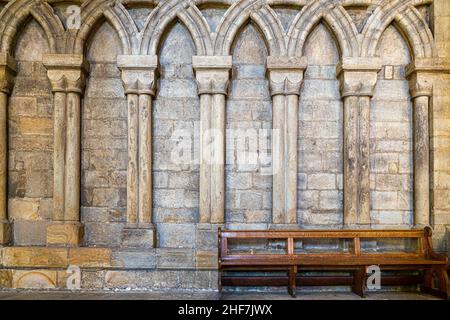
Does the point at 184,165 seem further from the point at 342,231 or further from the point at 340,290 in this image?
the point at 340,290

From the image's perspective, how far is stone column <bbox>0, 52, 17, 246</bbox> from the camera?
414 cm

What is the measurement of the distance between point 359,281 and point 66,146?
358 centimetres

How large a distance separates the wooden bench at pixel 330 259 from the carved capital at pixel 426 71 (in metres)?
1.59

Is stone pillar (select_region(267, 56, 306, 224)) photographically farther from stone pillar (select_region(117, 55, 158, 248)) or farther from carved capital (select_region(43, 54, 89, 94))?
carved capital (select_region(43, 54, 89, 94))

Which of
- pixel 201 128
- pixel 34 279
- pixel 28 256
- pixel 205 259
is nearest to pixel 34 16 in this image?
pixel 201 128

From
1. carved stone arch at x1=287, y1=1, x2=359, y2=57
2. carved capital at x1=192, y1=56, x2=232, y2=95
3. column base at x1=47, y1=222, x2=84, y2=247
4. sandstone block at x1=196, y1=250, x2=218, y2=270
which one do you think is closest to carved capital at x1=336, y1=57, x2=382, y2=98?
carved stone arch at x1=287, y1=1, x2=359, y2=57

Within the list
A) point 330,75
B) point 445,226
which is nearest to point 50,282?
point 330,75

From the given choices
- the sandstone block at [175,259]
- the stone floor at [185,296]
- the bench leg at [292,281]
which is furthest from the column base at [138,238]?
the bench leg at [292,281]

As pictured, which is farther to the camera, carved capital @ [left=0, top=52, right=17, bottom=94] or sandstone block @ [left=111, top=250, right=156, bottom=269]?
carved capital @ [left=0, top=52, right=17, bottom=94]

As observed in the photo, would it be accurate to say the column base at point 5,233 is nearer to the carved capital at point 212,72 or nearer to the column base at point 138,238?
the column base at point 138,238

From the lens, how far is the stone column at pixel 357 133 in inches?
165

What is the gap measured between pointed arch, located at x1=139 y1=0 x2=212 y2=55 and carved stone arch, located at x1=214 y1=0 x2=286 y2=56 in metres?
0.16

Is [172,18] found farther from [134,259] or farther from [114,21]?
[134,259]

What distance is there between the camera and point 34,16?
4.21 metres
